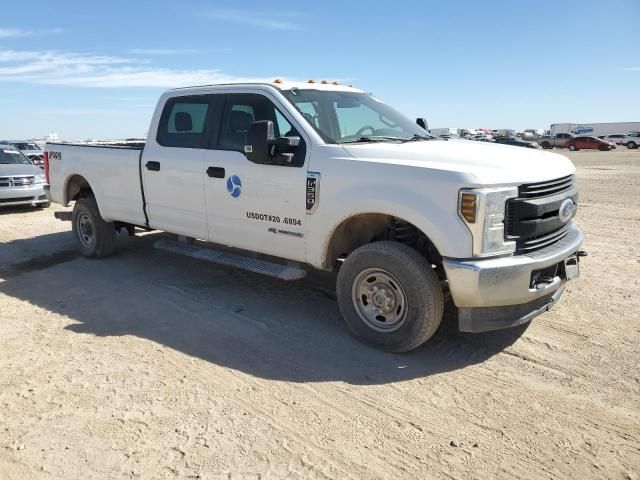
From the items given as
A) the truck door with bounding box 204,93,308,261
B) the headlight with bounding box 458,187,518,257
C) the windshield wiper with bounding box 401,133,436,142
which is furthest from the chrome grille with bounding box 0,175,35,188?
the headlight with bounding box 458,187,518,257

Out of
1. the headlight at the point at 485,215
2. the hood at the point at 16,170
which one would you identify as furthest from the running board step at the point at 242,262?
the hood at the point at 16,170

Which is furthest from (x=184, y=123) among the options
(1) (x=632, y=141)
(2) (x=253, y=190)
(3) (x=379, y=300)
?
(1) (x=632, y=141)

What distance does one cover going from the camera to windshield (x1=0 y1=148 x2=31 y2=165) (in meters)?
12.7

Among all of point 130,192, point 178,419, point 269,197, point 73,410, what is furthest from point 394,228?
point 130,192

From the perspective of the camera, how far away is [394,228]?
437 centimetres

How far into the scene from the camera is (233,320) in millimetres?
4902

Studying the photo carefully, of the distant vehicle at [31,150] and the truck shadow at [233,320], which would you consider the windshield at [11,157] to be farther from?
the truck shadow at [233,320]

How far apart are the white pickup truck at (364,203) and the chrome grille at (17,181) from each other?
6.95 m

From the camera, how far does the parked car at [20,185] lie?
37.8 feet

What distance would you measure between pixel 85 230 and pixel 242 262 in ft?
10.9

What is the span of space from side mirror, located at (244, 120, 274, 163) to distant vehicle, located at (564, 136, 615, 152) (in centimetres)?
5135

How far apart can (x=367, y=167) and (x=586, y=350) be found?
2262 mm

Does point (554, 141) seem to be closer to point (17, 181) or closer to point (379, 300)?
point (17, 181)

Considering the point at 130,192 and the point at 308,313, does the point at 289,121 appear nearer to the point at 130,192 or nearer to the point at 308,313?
the point at 308,313
